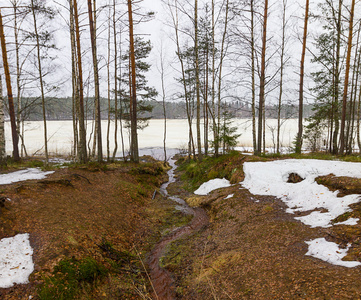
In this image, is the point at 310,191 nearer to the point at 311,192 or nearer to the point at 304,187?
the point at 311,192

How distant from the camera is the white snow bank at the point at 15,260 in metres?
3.12

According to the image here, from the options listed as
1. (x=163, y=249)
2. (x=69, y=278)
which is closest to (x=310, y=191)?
(x=163, y=249)

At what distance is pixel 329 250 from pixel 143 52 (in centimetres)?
1765

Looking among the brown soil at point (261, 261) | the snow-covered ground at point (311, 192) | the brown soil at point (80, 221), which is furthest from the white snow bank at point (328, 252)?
the brown soil at point (80, 221)

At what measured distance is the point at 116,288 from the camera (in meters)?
3.84

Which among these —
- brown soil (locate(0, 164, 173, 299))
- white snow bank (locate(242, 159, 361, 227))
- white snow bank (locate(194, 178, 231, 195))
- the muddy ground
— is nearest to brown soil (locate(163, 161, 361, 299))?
the muddy ground

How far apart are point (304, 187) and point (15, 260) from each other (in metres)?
7.47

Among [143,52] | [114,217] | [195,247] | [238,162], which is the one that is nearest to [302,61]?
[238,162]

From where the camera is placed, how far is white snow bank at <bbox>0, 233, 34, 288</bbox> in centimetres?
312

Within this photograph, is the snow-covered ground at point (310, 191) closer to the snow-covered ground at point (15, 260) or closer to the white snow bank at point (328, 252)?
the white snow bank at point (328, 252)

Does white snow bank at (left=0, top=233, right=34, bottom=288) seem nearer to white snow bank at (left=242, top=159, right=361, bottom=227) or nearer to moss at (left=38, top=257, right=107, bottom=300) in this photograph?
moss at (left=38, top=257, right=107, bottom=300)

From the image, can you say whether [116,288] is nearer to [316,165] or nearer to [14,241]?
[14,241]

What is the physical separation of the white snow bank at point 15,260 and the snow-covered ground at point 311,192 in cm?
491

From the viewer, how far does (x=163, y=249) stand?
220 inches
